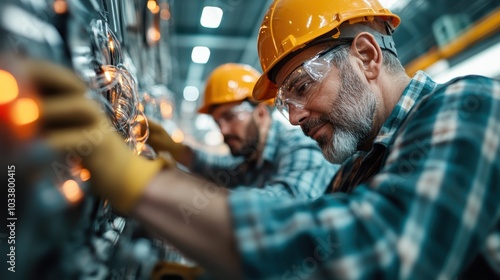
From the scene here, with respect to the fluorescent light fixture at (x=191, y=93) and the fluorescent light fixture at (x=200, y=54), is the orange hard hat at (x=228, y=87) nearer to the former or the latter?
the fluorescent light fixture at (x=200, y=54)

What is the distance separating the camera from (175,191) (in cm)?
59

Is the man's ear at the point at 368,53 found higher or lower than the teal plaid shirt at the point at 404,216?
higher

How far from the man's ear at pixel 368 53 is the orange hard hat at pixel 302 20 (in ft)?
0.25

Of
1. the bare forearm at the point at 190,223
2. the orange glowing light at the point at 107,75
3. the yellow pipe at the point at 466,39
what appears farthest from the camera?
the yellow pipe at the point at 466,39

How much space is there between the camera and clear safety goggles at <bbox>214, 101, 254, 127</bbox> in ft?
8.24

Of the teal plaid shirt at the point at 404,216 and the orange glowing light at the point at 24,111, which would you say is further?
the teal plaid shirt at the point at 404,216

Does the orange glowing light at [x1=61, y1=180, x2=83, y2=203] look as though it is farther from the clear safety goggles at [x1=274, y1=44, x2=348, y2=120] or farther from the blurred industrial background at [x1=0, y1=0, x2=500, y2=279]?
Result: the clear safety goggles at [x1=274, y1=44, x2=348, y2=120]

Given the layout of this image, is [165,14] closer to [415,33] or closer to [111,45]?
[111,45]

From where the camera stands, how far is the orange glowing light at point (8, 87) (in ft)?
1.53

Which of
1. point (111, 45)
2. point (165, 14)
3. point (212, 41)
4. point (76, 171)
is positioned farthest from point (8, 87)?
point (212, 41)

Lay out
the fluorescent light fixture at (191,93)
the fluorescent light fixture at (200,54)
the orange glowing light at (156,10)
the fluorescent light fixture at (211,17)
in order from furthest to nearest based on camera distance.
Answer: the fluorescent light fixture at (191,93) < the fluorescent light fixture at (200,54) < the fluorescent light fixture at (211,17) < the orange glowing light at (156,10)

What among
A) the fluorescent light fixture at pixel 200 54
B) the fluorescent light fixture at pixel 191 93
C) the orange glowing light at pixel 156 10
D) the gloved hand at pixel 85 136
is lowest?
the fluorescent light fixture at pixel 191 93

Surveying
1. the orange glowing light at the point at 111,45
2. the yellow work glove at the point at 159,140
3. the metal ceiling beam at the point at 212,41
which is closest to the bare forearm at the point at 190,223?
the orange glowing light at the point at 111,45

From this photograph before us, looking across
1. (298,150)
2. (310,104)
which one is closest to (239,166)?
(298,150)
